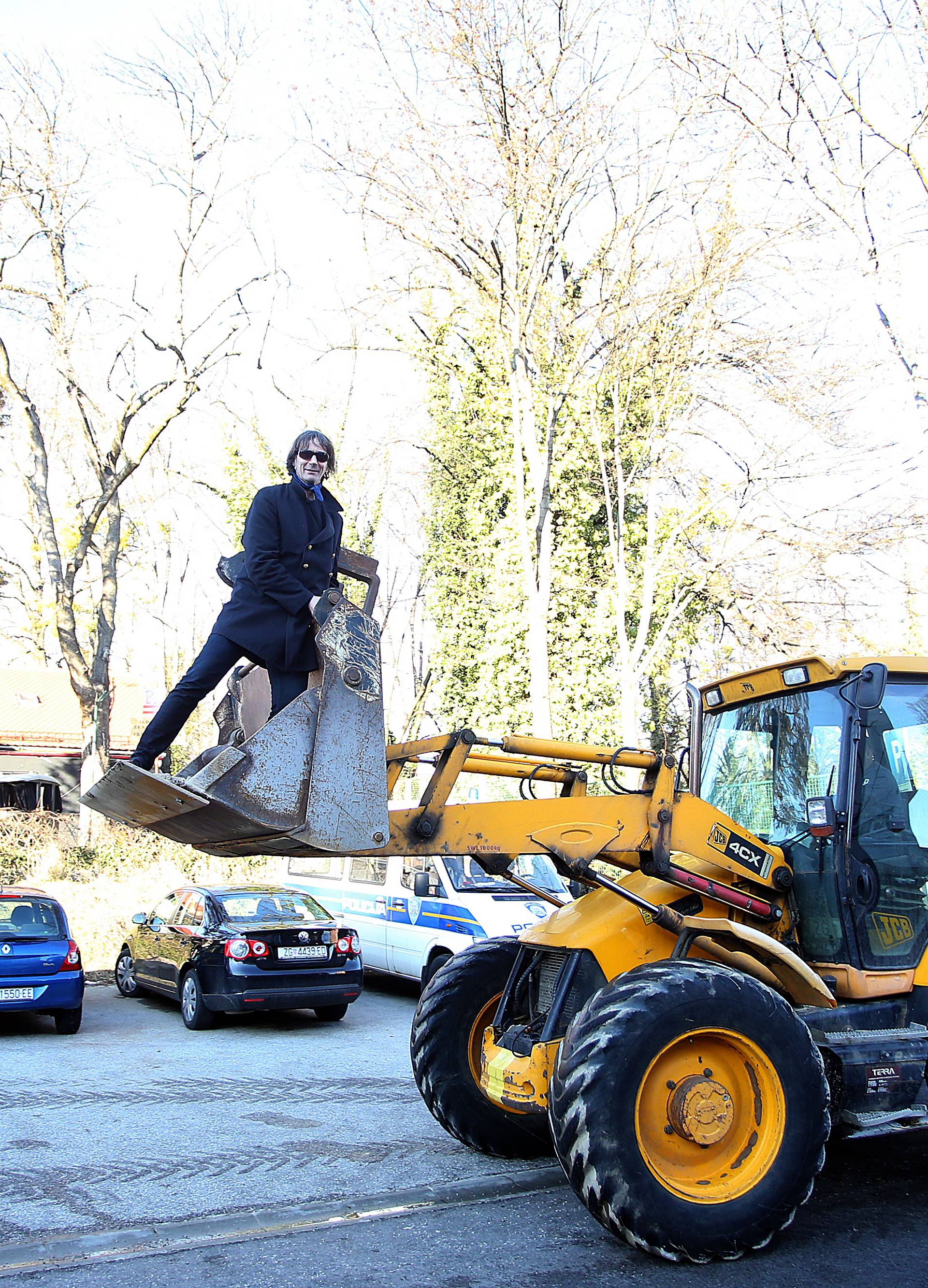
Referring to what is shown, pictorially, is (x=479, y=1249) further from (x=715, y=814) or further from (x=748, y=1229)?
(x=715, y=814)

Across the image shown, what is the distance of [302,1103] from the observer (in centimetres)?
773

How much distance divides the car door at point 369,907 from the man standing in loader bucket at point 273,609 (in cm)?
858

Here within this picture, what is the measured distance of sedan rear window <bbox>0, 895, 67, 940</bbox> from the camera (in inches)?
444

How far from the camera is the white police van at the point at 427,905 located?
11.2 metres

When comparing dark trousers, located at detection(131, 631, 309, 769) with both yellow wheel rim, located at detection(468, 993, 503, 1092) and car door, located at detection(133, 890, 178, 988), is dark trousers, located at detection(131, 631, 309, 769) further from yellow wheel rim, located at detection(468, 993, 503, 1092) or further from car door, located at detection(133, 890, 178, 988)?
car door, located at detection(133, 890, 178, 988)

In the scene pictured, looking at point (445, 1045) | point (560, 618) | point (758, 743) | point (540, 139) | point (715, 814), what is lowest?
point (445, 1045)

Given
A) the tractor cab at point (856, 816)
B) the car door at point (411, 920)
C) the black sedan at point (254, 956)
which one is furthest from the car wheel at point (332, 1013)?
the tractor cab at point (856, 816)

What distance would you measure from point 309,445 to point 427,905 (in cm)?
819

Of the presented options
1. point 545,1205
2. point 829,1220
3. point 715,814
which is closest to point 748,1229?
point 829,1220

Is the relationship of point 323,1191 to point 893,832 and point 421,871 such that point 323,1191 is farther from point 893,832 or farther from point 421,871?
point 421,871

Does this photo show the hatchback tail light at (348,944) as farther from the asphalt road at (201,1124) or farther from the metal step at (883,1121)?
the metal step at (883,1121)

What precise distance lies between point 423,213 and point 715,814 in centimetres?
1288

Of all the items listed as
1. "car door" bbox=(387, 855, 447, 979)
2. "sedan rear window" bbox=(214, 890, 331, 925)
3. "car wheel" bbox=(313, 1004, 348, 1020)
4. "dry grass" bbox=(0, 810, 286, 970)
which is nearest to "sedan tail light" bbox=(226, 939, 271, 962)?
"sedan rear window" bbox=(214, 890, 331, 925)

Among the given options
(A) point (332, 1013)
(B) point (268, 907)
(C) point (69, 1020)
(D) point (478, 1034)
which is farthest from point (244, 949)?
(D) point (478, 1034)
